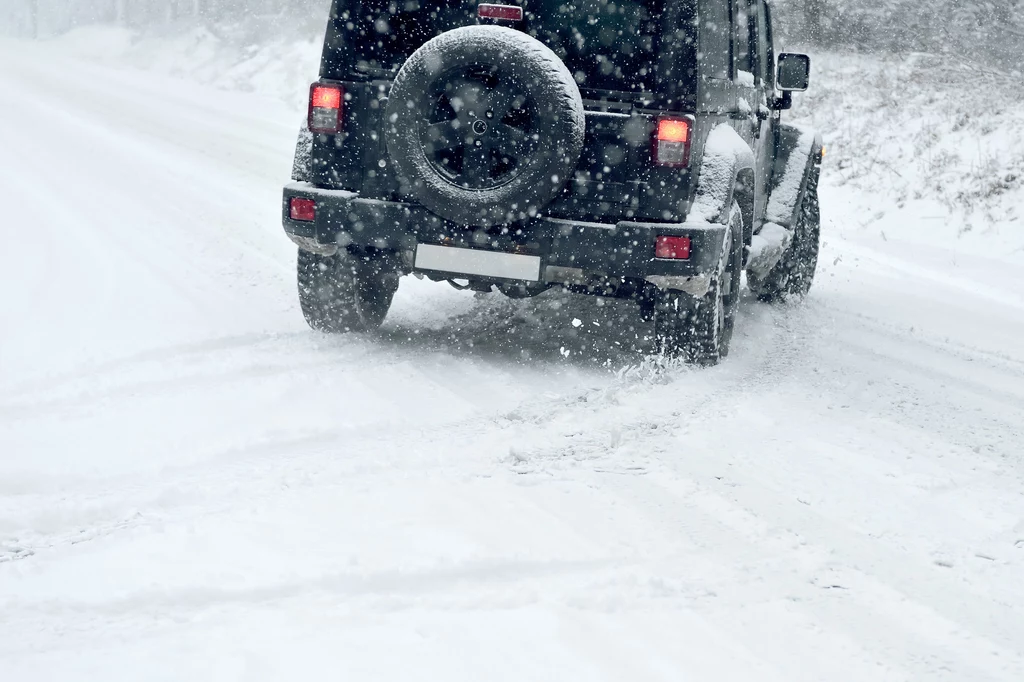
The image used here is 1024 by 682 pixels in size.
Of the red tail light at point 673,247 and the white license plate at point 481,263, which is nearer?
the red tail light at point 673,247

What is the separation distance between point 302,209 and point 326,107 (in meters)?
0.48

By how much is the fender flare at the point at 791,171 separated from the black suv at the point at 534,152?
166 cm

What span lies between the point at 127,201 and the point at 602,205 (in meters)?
5.28

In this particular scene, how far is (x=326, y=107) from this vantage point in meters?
4.66

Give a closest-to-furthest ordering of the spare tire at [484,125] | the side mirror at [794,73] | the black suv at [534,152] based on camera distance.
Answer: the spare tire at [484,125] < the black suv at [534,152] < the side mirror at [794,73]

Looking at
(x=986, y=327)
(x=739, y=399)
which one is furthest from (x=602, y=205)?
(x=986, y=327)

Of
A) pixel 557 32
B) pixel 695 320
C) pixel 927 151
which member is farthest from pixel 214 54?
pixel 695 320

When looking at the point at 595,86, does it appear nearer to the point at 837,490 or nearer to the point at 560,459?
the point at 560,459

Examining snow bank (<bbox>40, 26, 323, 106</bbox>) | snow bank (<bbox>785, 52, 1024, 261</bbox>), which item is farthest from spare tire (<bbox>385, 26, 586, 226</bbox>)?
snow bank (<bbox>40, 26, 323, 106</bbox>)

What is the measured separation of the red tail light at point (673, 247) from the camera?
441 cm

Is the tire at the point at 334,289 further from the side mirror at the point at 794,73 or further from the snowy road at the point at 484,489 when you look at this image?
the side mirror at the point at 794,73

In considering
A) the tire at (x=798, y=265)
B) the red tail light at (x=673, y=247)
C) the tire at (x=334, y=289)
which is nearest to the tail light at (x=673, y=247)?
the red tail light at (x=673, y=247)

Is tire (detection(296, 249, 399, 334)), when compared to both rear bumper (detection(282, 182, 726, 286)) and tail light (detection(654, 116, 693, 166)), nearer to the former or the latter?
rear bumper (detection(282, 182, 726, 286))

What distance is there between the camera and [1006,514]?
324 centimetres
